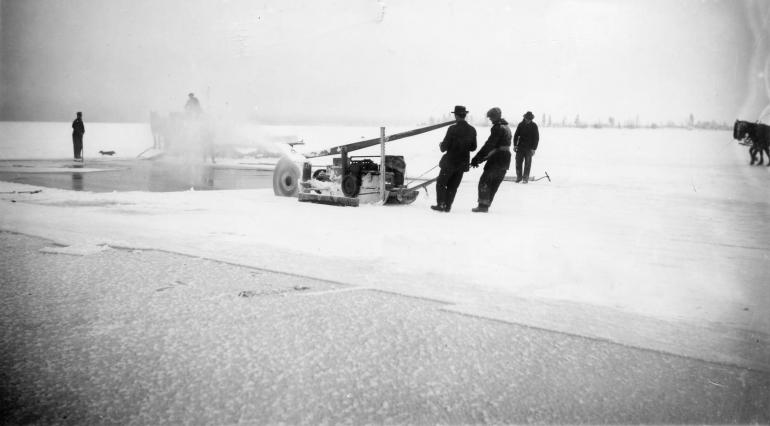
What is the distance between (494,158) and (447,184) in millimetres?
975

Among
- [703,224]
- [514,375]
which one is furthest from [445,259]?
[703,224]

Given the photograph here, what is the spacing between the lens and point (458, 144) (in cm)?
966

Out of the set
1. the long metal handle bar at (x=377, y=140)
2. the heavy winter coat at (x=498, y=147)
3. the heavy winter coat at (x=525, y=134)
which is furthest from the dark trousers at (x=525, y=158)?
the long metal handle bar at (x=377, y=140)

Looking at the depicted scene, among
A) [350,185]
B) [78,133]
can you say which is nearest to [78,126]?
[78,133]

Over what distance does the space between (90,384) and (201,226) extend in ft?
15.9

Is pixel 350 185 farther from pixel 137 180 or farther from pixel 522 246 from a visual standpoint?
pixel 137 180

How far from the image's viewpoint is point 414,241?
680 cm

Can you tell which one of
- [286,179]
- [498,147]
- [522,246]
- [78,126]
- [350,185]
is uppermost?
[78,126]

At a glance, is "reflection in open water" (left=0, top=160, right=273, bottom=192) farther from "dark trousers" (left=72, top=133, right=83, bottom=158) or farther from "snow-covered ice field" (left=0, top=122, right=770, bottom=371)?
"dark trousers" (left=72, top=133, right=83, bottom=158)

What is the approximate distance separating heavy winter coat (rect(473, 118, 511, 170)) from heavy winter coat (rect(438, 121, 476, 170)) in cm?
39

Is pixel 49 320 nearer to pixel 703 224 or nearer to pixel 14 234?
pixel 14 234

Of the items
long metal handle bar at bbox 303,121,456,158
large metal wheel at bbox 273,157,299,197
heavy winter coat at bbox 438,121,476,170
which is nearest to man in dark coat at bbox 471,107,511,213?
heavy winter coat at bbox 438,121,476,170

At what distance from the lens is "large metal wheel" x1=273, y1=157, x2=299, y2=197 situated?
11484mm

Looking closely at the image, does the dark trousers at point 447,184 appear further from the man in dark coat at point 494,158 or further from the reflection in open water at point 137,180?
the reflection in open water at point 137,180
